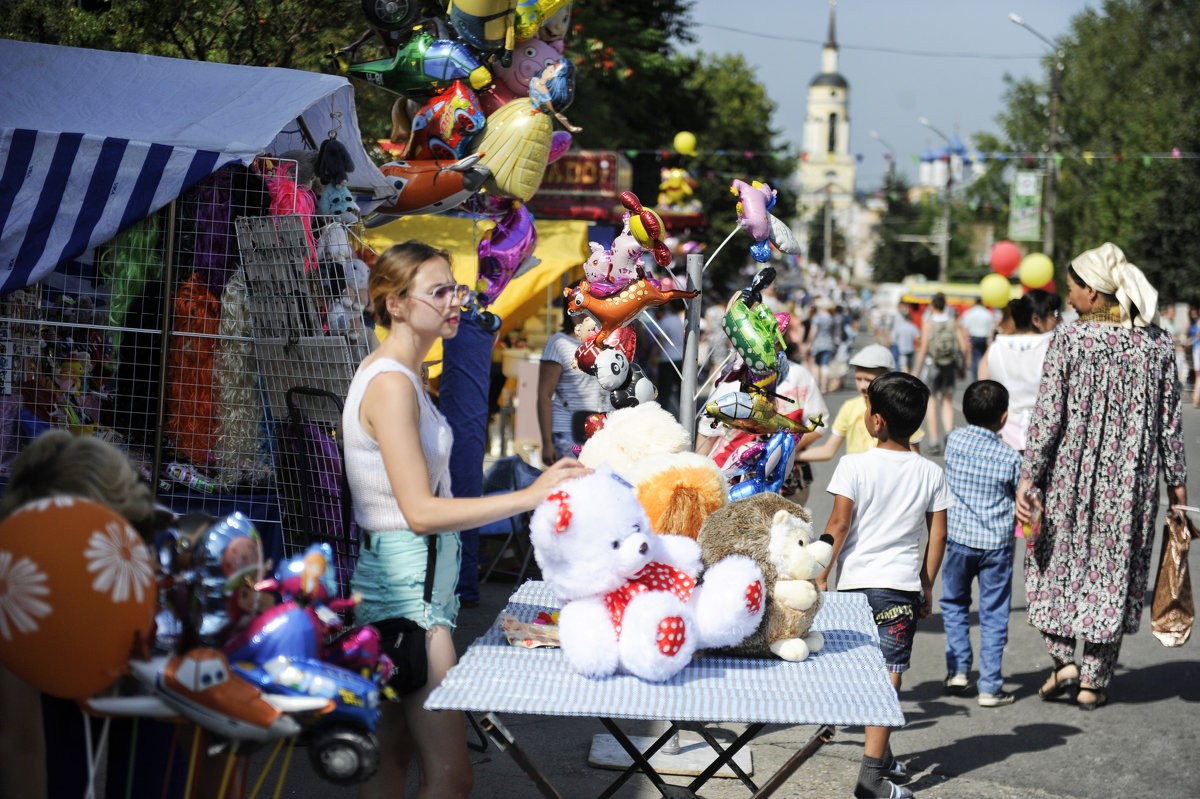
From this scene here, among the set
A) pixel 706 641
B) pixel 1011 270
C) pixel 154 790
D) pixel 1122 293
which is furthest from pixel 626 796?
pixel 1011 270

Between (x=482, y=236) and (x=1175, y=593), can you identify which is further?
(x=482, y=236)

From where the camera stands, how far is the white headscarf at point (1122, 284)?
5.17m

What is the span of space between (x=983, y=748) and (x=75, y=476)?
403cm

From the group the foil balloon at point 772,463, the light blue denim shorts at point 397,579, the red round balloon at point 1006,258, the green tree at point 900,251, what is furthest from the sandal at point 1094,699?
the green tree at point 900,251

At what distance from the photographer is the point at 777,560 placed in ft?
10.5

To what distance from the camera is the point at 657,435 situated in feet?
11.7

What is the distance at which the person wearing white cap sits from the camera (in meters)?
5.68

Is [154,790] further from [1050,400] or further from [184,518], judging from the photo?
[1050,400]

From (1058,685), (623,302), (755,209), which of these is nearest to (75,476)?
(623,302)

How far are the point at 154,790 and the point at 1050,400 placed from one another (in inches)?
166

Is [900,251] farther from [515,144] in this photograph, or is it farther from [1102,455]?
[515,144]

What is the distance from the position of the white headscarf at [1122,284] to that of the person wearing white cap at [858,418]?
3.21ft

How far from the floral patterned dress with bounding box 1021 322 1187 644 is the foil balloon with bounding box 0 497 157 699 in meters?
4.33

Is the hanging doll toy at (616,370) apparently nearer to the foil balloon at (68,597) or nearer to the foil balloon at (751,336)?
the foil balloon at (751,336)
